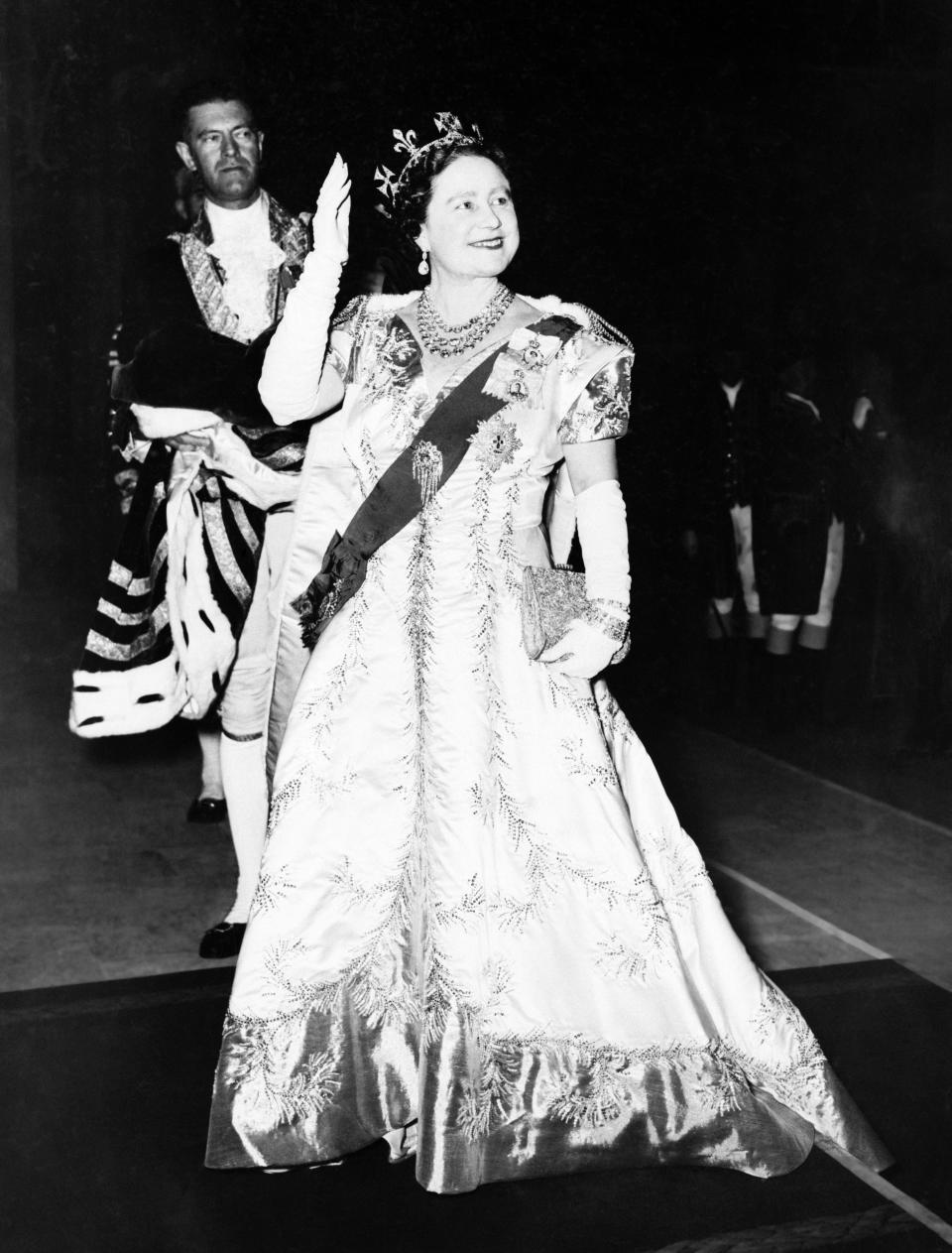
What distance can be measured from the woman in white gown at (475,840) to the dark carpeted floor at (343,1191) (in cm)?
6

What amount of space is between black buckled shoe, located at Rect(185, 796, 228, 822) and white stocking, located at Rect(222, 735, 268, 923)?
102cm

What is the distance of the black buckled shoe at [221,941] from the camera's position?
3.27 metres

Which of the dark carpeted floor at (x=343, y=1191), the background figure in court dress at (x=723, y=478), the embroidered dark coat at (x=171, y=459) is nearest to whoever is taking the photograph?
the dark carpeted floor at (x=343, y=1191)

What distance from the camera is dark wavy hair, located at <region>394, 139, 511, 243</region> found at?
2281 millimetres

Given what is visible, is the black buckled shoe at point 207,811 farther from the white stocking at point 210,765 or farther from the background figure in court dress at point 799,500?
the background figure in court dress at point 799,500

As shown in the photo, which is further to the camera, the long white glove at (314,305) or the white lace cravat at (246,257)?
the white lace cravat at (246,257)

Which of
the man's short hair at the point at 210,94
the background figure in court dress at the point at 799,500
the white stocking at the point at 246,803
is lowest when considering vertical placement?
the white stocking at the point at 246,803

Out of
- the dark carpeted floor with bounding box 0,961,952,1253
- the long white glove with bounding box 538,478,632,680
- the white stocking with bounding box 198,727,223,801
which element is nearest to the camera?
the dark carpeted floor with bounding box 0,961,952,1253

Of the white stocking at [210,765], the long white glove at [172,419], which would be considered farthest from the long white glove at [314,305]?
the white stocking at [210,765]

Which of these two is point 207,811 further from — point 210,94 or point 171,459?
point 210,94

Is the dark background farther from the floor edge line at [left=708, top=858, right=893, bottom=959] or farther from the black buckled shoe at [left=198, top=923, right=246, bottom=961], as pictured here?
the floor edge line at [left=708, top=858, right=893, bottom=959]

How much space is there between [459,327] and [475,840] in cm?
75

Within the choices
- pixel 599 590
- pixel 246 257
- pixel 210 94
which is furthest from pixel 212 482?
pixel 599 590

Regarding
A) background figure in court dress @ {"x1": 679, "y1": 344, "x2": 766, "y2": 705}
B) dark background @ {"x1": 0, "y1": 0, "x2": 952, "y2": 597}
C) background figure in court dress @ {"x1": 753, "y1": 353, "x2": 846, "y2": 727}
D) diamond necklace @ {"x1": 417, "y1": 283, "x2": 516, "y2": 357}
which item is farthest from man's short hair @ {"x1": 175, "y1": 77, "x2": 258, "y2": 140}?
background figure in court dress @ {"x1": 753, "y1": 353, "x2": 846, "y2": 727}
